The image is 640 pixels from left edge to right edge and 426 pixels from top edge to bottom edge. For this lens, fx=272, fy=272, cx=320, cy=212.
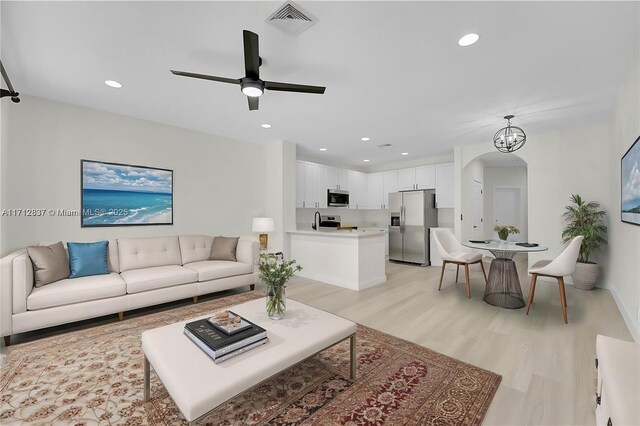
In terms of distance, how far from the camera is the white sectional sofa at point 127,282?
2488mm

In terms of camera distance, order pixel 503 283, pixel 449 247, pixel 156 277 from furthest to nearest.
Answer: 1. pixel 449 247
2. pixel 503 283
3. pixel 156 277

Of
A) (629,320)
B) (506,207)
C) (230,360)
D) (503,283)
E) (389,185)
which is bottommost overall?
(629,320)

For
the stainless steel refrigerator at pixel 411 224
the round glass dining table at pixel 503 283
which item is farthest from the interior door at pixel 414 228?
the round glass dining table at pixel 503 283

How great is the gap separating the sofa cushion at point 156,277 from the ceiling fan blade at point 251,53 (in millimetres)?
2587

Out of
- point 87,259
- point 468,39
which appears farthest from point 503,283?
point 87,259

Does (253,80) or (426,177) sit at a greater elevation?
(253,80)

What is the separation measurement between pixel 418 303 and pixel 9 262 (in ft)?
14.2

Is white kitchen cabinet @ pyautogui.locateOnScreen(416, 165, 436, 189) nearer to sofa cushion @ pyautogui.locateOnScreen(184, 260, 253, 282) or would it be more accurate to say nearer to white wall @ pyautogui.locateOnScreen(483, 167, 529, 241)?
white wall @ pyautogui.locateOnScreen(483, 167, 529, 241)

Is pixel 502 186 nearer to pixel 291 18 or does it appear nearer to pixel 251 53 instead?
pixel 291 18

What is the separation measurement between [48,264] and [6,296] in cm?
47

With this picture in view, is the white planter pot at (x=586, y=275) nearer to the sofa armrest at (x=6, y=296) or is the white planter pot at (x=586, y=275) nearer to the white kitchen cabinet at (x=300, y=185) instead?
the white kitchen cabinet at (x=300, y=185)

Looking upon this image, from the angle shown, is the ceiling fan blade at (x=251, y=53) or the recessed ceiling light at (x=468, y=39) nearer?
the ceiling fan blade at (x=251, y=53)

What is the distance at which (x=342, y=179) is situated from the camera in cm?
707

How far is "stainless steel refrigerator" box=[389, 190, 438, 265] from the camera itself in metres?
6.27
